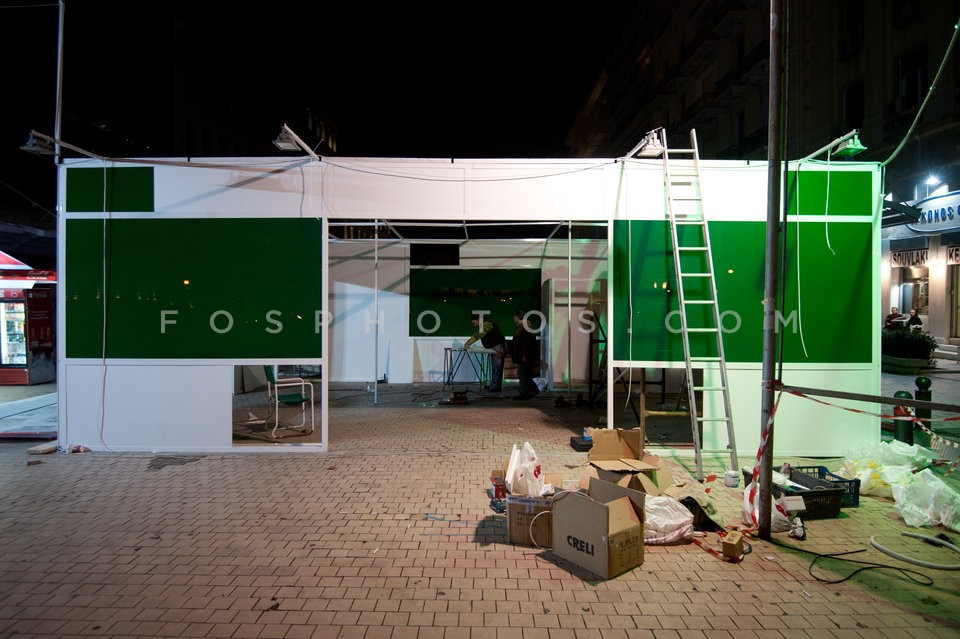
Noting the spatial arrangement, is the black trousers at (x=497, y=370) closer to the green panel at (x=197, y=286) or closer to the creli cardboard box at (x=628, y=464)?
the green panel at (x=197, y=286)

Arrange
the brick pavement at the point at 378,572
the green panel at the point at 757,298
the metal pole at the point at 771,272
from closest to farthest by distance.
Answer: the brick pavement at the point at 378,572 < the metal pole at the point at 771,272 < the green panel at the point at 757,298

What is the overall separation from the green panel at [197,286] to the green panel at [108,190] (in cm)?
21

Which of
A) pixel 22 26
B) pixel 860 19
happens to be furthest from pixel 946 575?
pixel 860 19

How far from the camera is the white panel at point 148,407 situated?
22.7ft

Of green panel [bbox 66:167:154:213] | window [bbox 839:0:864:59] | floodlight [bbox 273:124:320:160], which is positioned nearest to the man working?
floodlight [bbox 273:124:320:160]

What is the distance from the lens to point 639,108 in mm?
44125

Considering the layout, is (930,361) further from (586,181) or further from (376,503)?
(376,503)

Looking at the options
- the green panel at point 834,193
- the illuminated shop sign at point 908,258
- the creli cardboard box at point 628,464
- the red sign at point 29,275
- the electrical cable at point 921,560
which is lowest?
the electrical cable at point 921,560

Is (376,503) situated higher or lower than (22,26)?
lower

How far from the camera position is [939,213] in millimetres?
16000

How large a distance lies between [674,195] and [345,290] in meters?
8.85

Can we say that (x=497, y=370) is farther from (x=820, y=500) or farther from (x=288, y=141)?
(x=820, y=500)

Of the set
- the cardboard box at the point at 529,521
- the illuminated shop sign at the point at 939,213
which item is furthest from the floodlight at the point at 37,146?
the illuminated shop sign at the point at 939,213

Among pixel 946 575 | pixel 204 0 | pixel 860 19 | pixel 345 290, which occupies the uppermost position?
pixel 204 0
